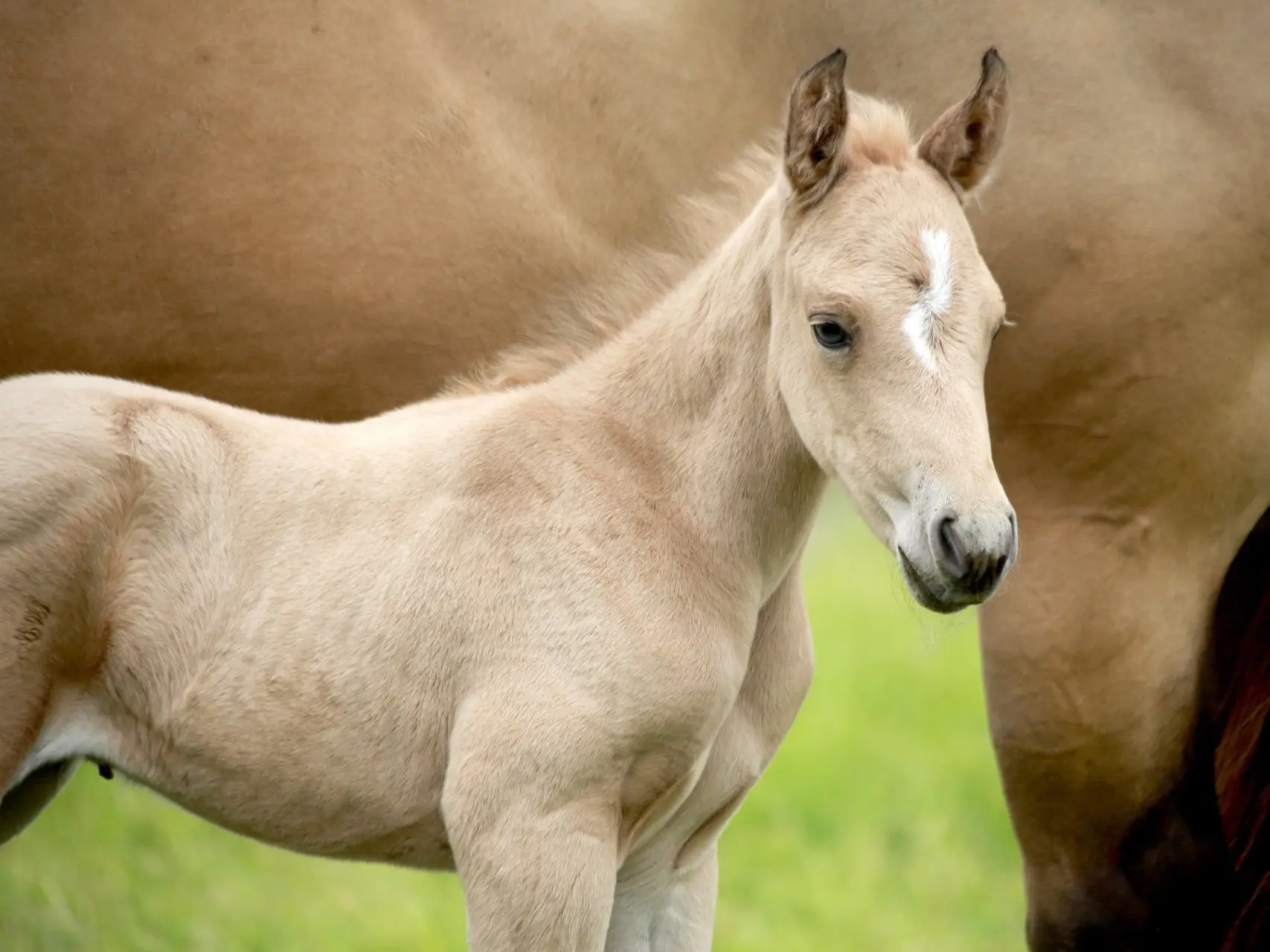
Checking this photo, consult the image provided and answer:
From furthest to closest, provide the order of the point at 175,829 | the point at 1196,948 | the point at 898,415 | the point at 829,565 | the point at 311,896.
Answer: the point at 829,565
the point at 175,829
the point at 311,896
the point at 1196,948
the point at 898,415

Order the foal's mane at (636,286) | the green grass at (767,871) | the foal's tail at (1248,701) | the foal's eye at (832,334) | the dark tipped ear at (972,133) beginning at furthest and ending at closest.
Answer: the green grass at (767,871), the foal's tail at (1248,701), the foal's mane at (636,286), the dark tipped ear at (972,133), the foal's eye at (832,334)

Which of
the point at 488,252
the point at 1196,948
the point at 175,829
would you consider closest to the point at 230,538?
the point at 488,252

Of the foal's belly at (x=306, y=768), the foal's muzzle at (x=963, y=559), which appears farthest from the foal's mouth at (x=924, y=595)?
the foal's belly at (x=306, y=768)

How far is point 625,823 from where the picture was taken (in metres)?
2.25

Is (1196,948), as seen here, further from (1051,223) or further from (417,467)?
(417,467)

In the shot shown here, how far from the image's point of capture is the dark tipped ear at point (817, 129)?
83.8 inches

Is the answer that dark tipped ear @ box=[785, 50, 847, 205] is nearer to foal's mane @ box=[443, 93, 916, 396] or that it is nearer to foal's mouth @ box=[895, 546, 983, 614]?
foal's mane @ box=[443, 93, 916, 396]

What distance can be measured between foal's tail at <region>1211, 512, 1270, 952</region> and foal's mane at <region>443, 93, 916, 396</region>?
4.07 feet

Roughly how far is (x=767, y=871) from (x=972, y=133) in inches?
154

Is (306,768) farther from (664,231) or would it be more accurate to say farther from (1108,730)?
(1108,730)

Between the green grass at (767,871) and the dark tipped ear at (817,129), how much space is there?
171 cm

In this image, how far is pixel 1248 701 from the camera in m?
3.18

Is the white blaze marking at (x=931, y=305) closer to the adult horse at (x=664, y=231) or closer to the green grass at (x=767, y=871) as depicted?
the adult horse at (x=664, y=231)

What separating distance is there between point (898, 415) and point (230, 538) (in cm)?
99
